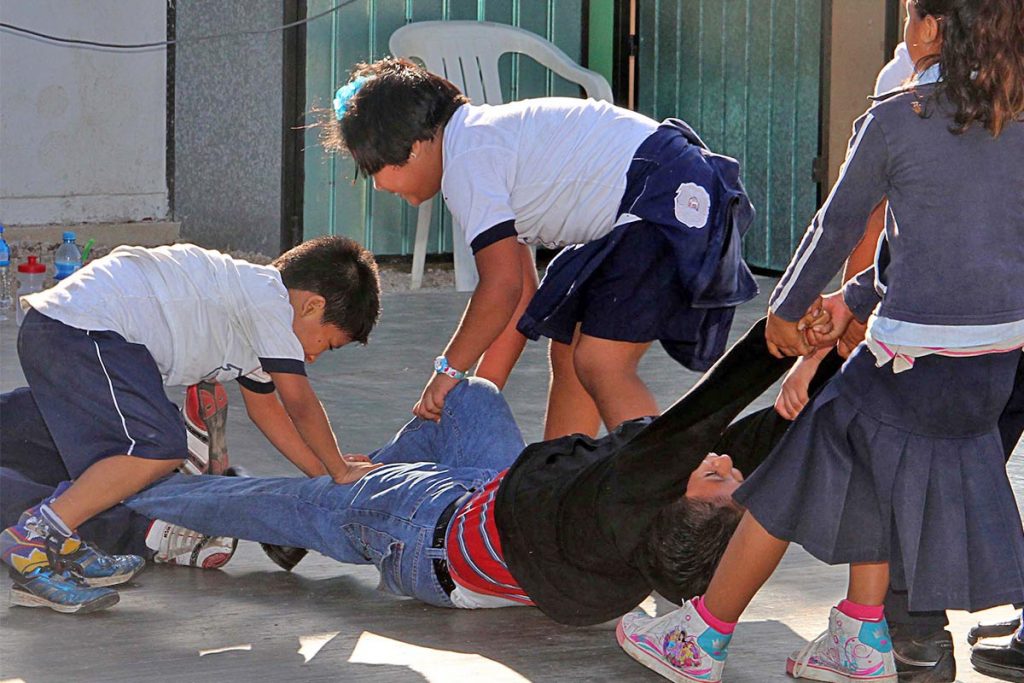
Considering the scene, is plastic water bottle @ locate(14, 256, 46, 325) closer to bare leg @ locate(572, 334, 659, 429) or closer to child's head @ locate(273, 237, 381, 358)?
child's head @ locate(273, 237, 381, 358)

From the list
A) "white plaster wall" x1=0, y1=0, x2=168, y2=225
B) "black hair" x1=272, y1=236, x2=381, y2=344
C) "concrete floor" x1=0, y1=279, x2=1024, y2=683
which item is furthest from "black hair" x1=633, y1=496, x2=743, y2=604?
"white plaster wall" x1=0, y1=0, x2=168, y2=225

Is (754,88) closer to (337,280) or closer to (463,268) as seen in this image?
(463,268)

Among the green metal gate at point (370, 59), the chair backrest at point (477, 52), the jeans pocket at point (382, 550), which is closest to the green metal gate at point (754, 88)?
the green metal gate at point (370, 59)

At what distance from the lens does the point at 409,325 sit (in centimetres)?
631

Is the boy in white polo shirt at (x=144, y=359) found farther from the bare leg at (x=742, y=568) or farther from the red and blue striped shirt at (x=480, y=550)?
the bare leg at (x=742, y=568)

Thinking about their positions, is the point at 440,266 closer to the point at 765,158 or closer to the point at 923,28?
the point at 765,158

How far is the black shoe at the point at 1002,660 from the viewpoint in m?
2.63

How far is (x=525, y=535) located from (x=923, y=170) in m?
0.86

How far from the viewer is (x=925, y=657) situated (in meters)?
2.62

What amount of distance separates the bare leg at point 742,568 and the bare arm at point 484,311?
830mm

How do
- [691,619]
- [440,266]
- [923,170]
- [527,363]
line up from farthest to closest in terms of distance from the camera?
[440,266] < [527,363] < [691,619] < [923,170]

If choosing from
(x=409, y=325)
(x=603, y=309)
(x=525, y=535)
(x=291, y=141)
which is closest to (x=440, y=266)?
(x=291, y=141)

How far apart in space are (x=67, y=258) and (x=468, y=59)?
7.30 ft

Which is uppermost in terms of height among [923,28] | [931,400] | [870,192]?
[923,28]
